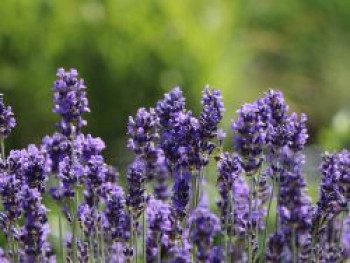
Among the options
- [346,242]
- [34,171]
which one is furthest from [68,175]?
[346,242]

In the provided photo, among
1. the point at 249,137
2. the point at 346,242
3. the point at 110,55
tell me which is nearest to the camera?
the point at 249,137

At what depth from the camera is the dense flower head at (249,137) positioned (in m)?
3.57

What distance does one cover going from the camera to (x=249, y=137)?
3578mm

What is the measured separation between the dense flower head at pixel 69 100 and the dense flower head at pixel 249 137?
1.88 ft

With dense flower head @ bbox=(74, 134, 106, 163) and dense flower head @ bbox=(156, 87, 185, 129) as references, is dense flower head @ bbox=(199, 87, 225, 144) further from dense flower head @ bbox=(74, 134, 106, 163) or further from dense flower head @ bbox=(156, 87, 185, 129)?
dense flower head @ bbox=(74, 134, 106, 163)

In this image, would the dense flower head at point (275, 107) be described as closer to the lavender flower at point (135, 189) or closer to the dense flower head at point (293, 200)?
the dense flower head at point (293, 200)

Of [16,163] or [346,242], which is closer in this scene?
[16,163]

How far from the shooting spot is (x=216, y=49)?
1010 centimetres

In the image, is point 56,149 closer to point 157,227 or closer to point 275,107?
point 157,227

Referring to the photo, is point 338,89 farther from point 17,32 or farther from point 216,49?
point 17,32

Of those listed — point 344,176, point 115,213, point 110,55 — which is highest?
point 110,55

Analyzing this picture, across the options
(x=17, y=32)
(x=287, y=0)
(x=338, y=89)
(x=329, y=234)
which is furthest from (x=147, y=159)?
(x=287, y=0)

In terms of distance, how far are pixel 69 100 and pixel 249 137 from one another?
2.23 feet

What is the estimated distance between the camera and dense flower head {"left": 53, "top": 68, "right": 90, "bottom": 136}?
373cm
